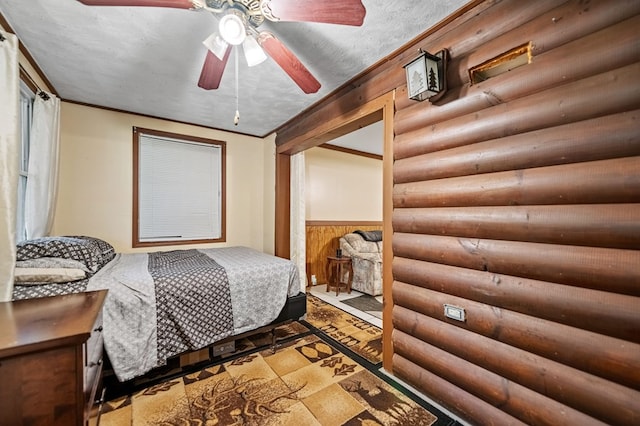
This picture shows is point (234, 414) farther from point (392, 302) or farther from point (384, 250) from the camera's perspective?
point (384, 250)

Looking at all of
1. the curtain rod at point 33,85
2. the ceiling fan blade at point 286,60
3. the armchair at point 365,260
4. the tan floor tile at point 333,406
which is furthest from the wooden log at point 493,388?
the curtain rod at point 33,85

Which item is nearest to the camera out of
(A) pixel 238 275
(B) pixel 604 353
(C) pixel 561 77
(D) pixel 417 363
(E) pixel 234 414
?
(B) pixel 604 353

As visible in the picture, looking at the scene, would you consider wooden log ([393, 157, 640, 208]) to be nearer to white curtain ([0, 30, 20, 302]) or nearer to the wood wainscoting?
white curtain ([0, 30, 20, 302])

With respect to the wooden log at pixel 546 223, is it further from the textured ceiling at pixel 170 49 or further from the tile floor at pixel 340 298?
the tile floor at pixel 340 298

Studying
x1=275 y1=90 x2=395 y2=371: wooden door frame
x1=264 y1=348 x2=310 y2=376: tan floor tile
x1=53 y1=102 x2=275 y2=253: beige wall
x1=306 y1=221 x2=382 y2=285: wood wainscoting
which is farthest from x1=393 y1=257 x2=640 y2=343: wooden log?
x1=53 y1=102 x2=275 y2=253: beige wall

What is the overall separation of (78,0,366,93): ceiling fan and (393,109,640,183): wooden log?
95 centimetres

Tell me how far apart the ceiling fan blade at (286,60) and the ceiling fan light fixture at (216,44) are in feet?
0.70

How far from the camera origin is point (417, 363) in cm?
181

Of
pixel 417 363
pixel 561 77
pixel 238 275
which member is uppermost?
pixel 561 77

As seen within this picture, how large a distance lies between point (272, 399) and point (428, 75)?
93.9 inches

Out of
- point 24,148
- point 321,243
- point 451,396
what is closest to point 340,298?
point 321,243

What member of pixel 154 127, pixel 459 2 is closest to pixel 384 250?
pixel 459 2

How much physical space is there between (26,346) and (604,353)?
7.21ft

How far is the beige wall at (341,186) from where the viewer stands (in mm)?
4703
